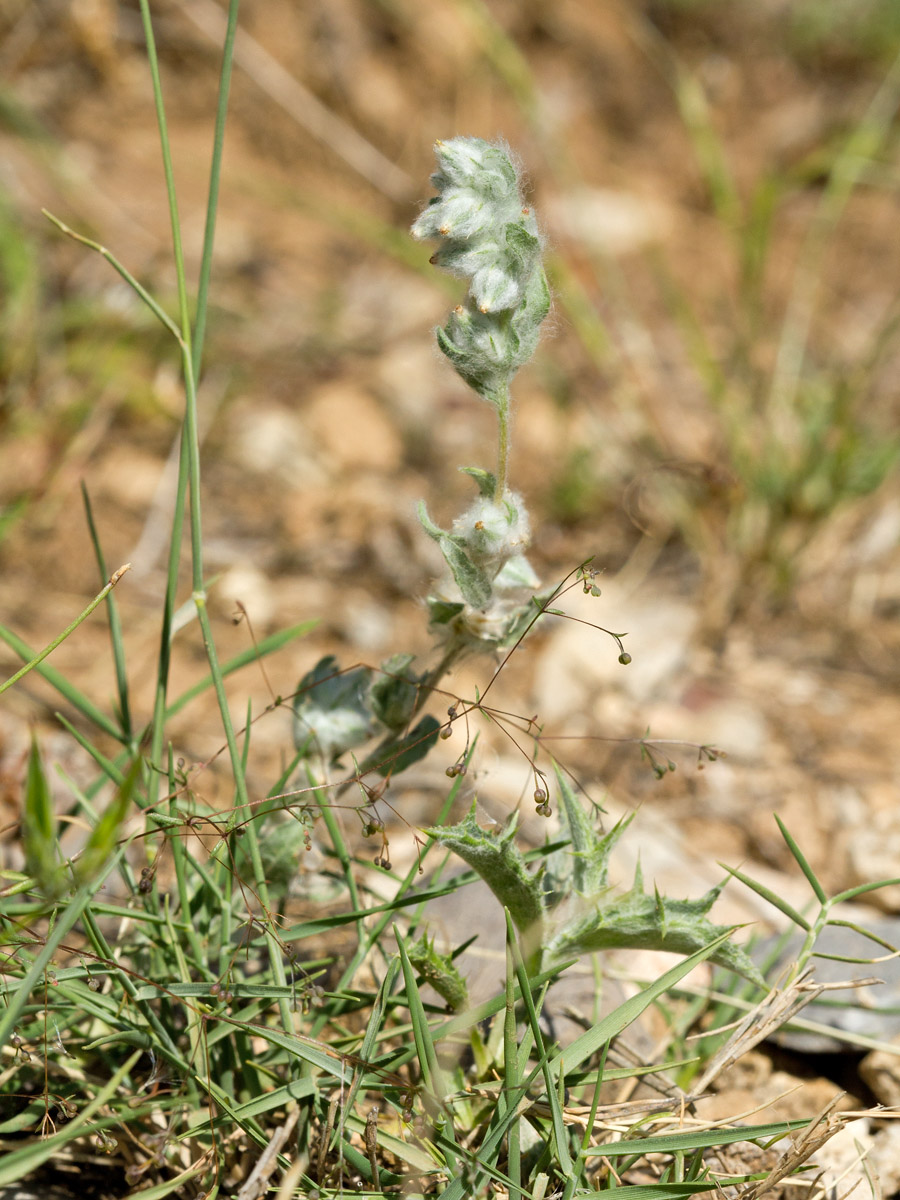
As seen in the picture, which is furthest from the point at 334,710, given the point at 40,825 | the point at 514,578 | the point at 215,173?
the point at 215,173

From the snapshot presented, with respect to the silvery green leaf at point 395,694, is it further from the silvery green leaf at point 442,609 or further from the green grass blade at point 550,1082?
the green grass blade at point 550,1082

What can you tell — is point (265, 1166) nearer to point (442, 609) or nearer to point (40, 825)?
point (40, 825)

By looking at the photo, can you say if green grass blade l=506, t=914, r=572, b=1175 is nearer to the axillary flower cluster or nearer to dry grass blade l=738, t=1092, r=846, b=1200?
dry grass blade l=738, t=1092, r=846, b=1200

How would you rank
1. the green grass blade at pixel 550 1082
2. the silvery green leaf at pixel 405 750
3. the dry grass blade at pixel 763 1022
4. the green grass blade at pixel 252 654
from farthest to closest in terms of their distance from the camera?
the green grass blade at pixel 252 654
the silvery green leaf at pixel 405 750
the dry grass blade at pixel 763 1022
the green grass blade at pixel 550 1082

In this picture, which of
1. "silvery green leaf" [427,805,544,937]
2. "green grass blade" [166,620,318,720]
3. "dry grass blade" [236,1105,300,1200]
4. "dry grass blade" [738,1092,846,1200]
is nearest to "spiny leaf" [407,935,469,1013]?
"silvery green leaf" [427,805,544,937]

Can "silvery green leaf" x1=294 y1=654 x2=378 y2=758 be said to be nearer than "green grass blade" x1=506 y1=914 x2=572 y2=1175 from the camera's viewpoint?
No

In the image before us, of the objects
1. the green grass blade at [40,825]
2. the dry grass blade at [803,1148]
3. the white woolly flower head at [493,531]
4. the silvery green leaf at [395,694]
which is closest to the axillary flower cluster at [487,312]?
the white woolly flower head at [493,531]
